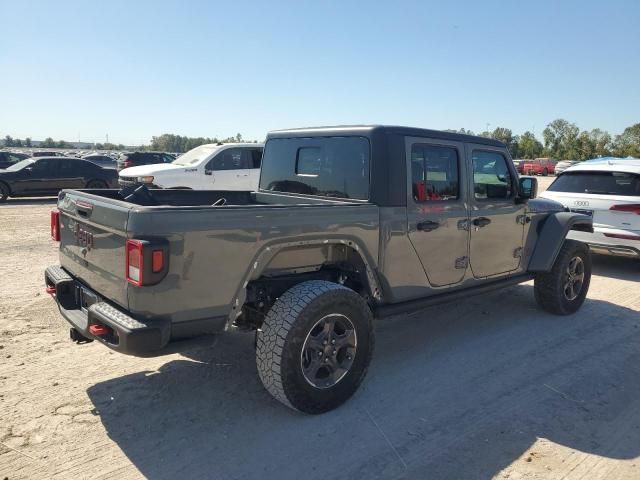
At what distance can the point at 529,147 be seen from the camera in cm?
8075

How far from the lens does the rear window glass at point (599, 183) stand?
7.70 m

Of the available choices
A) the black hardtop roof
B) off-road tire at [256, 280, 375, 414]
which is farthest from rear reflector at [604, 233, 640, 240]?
off-road tire at [256, 280, 375, 414]

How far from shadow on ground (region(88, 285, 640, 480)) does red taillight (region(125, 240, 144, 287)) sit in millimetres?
543

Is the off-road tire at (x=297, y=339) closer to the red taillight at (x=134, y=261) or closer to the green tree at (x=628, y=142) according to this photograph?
the red taillight at (x=134, y=261)

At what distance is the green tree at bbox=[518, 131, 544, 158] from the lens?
80438mm

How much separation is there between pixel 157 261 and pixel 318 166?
6.77 ft

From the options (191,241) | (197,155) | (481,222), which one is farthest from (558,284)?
(197,155)

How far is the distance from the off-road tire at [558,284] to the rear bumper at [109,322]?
4.36 metres

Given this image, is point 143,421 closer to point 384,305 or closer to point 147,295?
point 147,295

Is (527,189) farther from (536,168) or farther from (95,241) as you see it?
(536,168)

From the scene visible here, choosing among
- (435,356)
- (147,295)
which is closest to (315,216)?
(147,295)

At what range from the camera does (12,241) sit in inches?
363

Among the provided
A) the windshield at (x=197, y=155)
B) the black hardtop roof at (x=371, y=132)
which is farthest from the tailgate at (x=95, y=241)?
the windshield at (x=197, y=155)

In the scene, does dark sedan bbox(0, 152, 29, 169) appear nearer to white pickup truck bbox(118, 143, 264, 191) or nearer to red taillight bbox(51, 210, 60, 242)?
white pickup truck bbox(118, 143, 264, 191)
